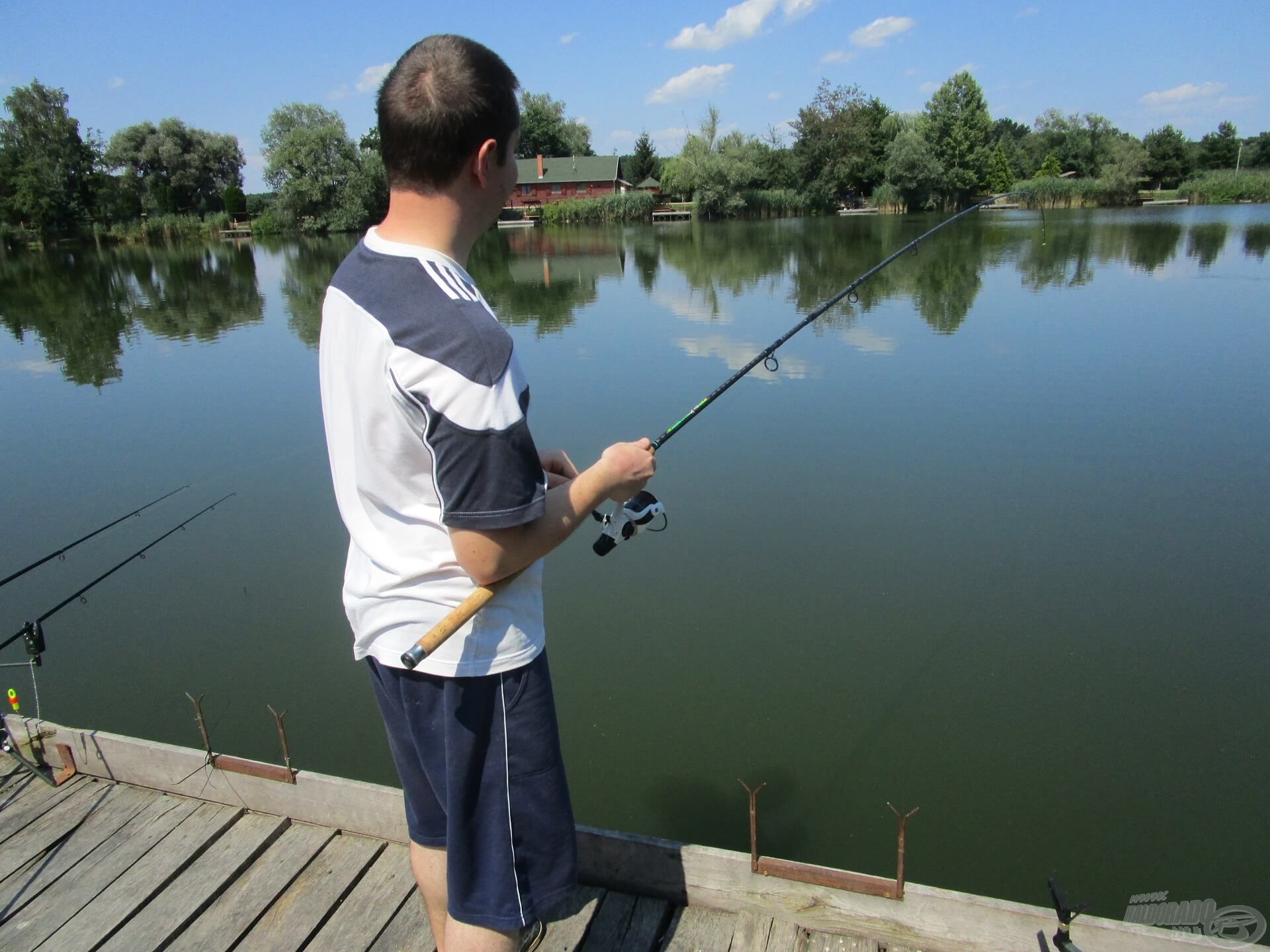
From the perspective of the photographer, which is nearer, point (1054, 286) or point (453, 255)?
point (453, 255)

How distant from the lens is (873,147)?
49594 millimetres

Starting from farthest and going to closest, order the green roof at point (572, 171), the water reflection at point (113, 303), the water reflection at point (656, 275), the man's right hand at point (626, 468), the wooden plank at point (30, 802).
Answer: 1. the green roof at point (572, 171)
2. the water reflection at point (656, 275)
3. the water reflection at point (113, 303)
4. the wooden plank at point (30, 802)
5. the man's right hand at point (626, 468)

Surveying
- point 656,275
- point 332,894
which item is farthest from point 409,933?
point 656,275

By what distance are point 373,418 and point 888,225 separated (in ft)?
118

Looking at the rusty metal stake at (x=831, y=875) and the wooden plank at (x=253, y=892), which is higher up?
the rusty metal stake at (x=831, y=875)

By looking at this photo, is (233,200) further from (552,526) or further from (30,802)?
(552,526)

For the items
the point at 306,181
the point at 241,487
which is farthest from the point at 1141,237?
the point at 306,181

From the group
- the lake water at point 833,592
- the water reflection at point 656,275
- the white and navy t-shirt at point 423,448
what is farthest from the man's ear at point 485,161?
the water reflection at point 656,275

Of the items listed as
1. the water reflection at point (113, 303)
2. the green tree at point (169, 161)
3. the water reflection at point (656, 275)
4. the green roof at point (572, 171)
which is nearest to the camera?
the water reflection at point (113, 303)

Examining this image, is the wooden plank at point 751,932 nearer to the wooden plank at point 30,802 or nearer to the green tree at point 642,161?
the wooden plank at point 30,802

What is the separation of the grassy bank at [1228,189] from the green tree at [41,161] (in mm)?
62156

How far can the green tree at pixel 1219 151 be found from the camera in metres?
59.8

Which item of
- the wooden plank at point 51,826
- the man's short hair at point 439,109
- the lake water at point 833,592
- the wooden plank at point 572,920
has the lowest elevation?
the lake water at point 833,592

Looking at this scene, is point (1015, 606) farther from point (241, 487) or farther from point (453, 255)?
point (241, 487)
